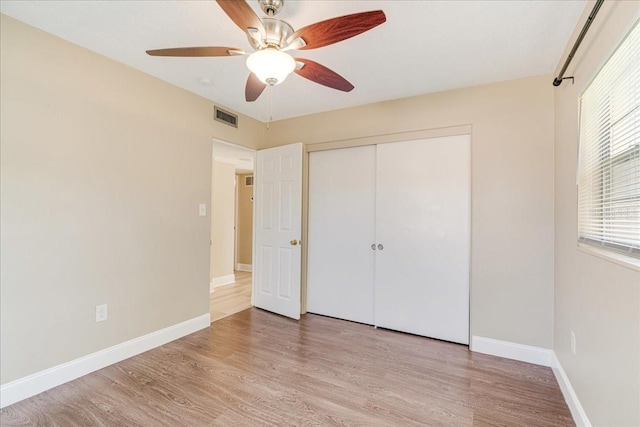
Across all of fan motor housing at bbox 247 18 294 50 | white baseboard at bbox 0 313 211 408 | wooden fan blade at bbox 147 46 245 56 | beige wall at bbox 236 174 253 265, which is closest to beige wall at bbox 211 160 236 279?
beige wall at bbox 236 174 253 265

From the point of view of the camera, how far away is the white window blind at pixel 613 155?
1.22 meters

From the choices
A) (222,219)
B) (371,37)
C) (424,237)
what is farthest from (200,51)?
(222,219)

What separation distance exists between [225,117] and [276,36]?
2.02m

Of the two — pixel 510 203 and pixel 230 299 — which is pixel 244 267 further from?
pixel 510 203

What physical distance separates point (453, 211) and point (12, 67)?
3.54 m

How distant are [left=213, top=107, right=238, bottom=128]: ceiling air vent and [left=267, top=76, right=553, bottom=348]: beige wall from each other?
7.31 feet

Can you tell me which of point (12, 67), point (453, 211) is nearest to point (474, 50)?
point (453, 211)

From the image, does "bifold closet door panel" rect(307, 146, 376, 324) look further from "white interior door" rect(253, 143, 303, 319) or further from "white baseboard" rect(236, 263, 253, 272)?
"white baseboard" rect(236, 263, 253, 272)

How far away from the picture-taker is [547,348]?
2.46 metres

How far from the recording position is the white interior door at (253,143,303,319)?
3.53m

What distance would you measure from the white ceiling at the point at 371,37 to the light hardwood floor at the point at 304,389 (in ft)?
8.00

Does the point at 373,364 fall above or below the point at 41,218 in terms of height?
below

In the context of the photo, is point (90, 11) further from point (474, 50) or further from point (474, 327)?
point (474, 327)

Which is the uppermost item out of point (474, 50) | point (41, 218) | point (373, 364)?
point (474, 50)
